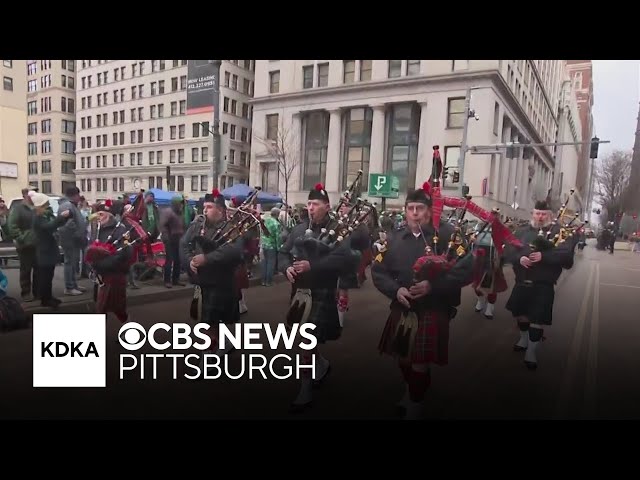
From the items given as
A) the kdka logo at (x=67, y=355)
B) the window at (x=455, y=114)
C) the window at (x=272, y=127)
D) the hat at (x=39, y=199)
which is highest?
the window at (x=455, y=114)

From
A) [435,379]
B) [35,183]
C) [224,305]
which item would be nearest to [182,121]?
[35,183]

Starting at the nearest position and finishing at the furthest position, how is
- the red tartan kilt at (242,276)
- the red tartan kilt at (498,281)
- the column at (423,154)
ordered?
the column at (423,154) < the red tartan kilt at (242,276) < the red tartan kilt at (498,281)

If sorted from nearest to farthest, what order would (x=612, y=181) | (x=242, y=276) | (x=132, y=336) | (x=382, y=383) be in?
(x=132, y=336) → (x=382, y=383) → (x=242, y=276) → (x=612, y=181)

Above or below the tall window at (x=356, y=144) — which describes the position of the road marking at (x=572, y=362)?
below

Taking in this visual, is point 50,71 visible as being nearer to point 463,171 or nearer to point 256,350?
point 256,350

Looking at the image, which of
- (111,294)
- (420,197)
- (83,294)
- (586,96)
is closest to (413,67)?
(420,197)

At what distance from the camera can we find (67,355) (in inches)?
115

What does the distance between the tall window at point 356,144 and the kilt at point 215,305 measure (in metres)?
1.38

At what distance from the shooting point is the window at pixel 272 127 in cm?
367

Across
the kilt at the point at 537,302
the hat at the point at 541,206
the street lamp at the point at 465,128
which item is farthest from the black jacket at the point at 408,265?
the hat at the point at 541,206

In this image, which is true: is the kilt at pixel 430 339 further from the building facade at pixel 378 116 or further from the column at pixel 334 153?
the column at pixel 334 153

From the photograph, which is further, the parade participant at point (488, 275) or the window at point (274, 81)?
the parade participant at point (488, 275)

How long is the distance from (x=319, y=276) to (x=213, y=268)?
3.15ft

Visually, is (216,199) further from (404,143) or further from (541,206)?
(541,206)
